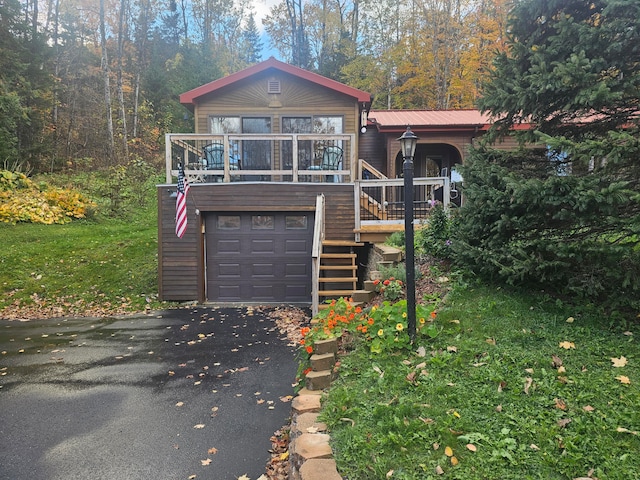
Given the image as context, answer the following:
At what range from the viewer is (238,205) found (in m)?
9.12

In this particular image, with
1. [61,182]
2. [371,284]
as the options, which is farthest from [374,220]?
[61,182]

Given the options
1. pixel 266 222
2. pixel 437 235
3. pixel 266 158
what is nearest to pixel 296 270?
pixel 266 222

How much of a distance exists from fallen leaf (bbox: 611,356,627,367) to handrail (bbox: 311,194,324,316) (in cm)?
399

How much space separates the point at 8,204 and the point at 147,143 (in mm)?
10769

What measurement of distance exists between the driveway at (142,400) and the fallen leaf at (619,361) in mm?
2768

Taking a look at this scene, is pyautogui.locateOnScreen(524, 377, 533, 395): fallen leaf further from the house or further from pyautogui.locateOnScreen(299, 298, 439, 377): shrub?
the house

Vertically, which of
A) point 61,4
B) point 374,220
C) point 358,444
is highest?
point 61,4

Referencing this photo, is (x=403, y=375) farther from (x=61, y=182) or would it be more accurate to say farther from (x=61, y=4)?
(x=61, y=4)

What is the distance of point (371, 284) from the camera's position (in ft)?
18.7

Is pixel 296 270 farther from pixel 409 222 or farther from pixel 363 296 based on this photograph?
pixel 409 222

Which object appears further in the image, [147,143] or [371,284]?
[147,143]

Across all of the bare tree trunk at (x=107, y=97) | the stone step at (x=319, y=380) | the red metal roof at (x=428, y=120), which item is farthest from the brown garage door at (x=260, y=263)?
the bare tree trunk at (x=107, y=97)

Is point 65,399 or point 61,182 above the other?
point 61,182

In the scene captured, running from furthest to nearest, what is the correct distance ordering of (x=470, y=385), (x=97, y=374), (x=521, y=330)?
(x=97, y=374), (x=521, y=330), (x=470, y=385)
